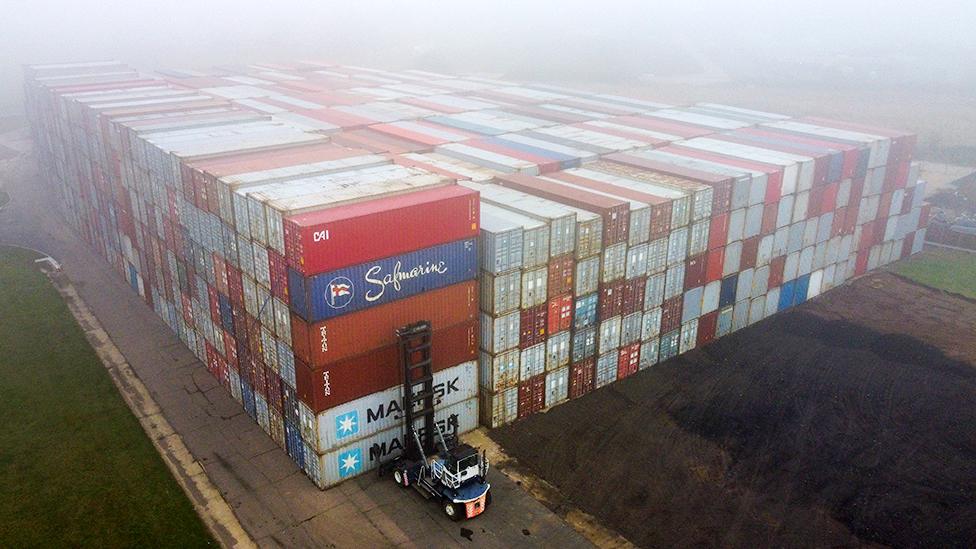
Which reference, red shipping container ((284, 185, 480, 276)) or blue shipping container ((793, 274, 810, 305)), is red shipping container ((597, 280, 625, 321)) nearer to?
red shipping container ((284, 185, 480, 276))

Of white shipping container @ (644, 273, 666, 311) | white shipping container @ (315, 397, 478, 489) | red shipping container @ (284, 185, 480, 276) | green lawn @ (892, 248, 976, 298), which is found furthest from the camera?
green lawn @ (892, 248, 976, 298)

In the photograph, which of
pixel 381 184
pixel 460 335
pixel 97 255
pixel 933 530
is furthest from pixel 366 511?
pixel 97 255

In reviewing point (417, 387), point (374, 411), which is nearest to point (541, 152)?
point (417, 387)

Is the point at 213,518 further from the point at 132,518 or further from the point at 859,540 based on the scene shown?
the point at 859,540

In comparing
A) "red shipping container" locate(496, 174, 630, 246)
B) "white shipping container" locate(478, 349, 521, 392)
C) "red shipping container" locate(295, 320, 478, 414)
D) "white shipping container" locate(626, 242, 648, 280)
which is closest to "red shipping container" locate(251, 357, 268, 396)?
"red shipping container" locate(295, 320, 478, 414)

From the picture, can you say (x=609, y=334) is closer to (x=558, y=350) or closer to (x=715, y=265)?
(x=558, y=350)

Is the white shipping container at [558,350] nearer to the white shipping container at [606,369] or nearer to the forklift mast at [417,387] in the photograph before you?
the white shipping container at [606,369]

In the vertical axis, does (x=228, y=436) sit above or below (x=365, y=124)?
below
